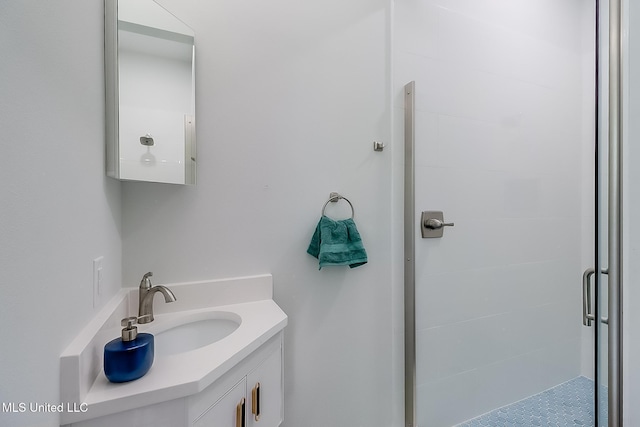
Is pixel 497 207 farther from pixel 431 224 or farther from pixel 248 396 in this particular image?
pixel 248 396

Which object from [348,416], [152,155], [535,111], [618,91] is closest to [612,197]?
[618,91]

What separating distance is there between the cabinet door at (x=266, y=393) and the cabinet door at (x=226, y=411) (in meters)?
0.04

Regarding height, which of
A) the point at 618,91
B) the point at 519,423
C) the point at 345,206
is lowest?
the point at 519,423

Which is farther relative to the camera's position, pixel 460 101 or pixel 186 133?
pixel 460 101

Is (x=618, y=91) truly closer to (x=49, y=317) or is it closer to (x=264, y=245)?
(x=264, y=245)

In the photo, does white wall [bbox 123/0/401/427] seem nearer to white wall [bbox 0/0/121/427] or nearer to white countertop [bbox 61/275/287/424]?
white countertop [bbox 61/275/287/424]

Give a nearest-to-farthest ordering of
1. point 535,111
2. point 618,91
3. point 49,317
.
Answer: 1. point 49,317
2. point 618,91
3. point 535,111

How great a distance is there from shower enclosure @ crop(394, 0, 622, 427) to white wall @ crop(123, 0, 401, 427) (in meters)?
0.16

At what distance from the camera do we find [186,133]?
41.4 inches

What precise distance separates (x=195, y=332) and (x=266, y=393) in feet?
1.09

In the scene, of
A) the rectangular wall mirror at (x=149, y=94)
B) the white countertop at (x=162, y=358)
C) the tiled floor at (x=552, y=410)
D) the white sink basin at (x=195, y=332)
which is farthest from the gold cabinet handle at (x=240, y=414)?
the tiled floor at (x=552, y=410)

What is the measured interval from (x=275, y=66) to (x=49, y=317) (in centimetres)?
109

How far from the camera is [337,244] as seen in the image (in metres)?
1.19

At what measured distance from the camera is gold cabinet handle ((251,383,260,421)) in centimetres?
84
